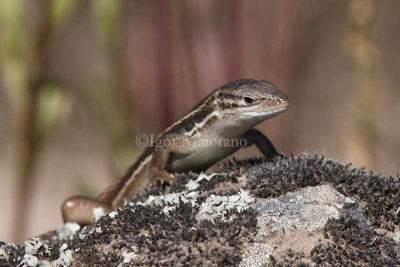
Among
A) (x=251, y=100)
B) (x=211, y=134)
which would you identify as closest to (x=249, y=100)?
(x=251, y=100)

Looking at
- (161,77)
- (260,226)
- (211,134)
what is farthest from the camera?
(161,77)

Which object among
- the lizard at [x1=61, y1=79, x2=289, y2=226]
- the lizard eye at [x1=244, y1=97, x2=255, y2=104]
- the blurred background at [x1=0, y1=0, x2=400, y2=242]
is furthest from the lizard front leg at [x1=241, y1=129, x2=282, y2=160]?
the blurred background at [x1=0, y1=0, x2=400, y2=242]

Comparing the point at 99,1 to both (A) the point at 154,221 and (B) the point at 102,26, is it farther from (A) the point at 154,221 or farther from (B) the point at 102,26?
(A) the point at 154,221

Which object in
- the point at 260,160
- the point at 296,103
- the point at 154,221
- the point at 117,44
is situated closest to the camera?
the point at 154,221

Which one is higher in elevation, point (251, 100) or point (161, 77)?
point (251, 100)

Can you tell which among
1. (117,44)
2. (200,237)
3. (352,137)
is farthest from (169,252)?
(352,137)

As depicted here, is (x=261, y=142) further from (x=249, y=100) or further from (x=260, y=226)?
(x=260, y=226)

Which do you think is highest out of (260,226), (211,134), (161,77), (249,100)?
(249,100)
